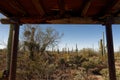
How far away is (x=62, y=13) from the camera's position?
3281 mm

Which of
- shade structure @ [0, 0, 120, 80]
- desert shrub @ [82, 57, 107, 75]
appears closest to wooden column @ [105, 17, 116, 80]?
shade structure @ [0, 0, 120, 80]

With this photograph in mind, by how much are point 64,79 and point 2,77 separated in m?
4.76

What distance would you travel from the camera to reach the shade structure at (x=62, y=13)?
279 cm

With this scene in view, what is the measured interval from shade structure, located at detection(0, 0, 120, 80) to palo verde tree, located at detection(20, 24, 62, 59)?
8.05m

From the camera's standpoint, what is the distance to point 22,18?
135 inches

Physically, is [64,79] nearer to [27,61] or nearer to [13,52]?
Result: [27,61]

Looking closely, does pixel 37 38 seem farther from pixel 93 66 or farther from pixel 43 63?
pixel 93 66

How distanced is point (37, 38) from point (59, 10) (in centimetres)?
993

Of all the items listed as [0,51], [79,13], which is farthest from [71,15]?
[0,51]

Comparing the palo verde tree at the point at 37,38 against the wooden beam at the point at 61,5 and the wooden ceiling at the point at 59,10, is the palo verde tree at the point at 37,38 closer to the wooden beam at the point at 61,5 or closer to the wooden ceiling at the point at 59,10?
the wooden ceiling at the point at 59,10

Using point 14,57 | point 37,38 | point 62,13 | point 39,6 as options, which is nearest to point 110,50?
point 62,13

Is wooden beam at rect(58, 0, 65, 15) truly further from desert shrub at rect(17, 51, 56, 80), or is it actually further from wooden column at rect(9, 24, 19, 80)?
desert shrub at rect(17, 51, 56, 80)

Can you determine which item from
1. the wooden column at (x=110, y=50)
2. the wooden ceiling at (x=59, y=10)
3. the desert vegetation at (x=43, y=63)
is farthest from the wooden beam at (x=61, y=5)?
the desert vegetation at (x=43, y=63)

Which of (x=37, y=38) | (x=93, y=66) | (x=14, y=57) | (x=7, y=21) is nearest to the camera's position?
(x=14, y=57)
